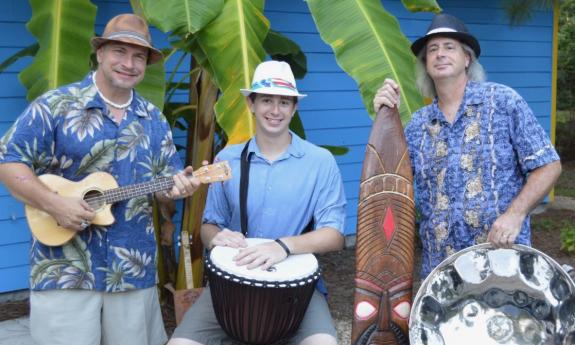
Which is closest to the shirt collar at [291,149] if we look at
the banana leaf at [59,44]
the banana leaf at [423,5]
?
the banana leaf at [59,44]

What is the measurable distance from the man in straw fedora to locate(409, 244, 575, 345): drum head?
1041 mm

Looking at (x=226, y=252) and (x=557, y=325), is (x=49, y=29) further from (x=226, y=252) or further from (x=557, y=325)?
(x=557, y=325)

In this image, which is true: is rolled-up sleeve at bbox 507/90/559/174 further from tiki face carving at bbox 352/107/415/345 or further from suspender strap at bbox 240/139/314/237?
suspender strap at bbox 240/139/314/237

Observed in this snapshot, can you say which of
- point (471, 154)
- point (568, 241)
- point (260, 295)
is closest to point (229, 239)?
point (260, 295)

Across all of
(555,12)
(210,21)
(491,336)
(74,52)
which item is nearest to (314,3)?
(210,21)

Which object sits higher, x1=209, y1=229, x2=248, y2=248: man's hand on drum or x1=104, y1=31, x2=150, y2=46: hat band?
x1=104, y1=31, x2=150, y2=46: hat band

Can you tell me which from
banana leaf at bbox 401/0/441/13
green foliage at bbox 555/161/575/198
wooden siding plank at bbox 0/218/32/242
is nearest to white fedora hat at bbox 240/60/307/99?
banana leaf at bbox 401/0/441/13

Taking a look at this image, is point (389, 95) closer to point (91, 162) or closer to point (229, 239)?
point (229, 239)

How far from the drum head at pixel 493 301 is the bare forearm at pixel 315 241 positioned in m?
0.40

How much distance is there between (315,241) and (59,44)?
69.6 inches

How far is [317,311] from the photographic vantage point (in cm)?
266

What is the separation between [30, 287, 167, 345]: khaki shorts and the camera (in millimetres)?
2512

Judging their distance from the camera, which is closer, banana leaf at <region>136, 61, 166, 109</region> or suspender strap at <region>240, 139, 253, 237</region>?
suspender strap at <region>240, 139, 253, 237</region>

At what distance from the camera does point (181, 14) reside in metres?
3.18
